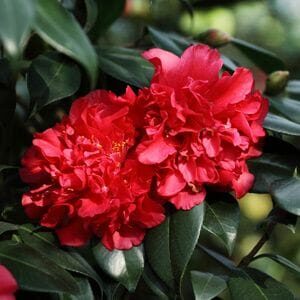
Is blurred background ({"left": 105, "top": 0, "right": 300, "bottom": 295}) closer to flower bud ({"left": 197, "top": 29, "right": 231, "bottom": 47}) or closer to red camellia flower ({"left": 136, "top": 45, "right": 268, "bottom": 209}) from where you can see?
flower bud ({"left": 197, "top": 29, "right": 231, "bottom": 47})

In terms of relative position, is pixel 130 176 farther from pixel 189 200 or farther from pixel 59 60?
pixel 59 60

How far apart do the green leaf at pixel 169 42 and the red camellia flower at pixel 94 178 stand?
0.84 ft

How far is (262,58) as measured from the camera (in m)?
1.38

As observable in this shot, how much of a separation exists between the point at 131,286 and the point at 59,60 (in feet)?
1.00

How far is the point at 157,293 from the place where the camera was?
0.99m

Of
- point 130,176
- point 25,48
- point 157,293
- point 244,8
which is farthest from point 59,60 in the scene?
Answer: point 244,8

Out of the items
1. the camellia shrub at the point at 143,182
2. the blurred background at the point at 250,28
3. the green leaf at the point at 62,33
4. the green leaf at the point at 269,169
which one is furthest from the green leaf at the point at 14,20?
the blurred background at the point at 250,28

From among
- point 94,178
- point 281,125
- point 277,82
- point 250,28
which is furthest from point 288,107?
point 250,28

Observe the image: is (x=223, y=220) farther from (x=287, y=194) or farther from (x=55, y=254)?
(x=55, y=254)

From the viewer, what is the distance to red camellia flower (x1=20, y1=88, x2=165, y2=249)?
0.92 metres

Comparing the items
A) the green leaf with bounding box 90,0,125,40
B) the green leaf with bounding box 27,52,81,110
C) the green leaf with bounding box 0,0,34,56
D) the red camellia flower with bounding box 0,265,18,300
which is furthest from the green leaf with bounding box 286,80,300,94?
the green leaf with bounding box 0,0,34,56

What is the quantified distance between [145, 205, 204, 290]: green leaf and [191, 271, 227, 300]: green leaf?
5 cm

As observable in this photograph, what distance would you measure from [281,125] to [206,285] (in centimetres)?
22

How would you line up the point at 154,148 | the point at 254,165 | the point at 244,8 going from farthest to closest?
the point at 244,8 → the point at 254,165 → the point at 154,148
